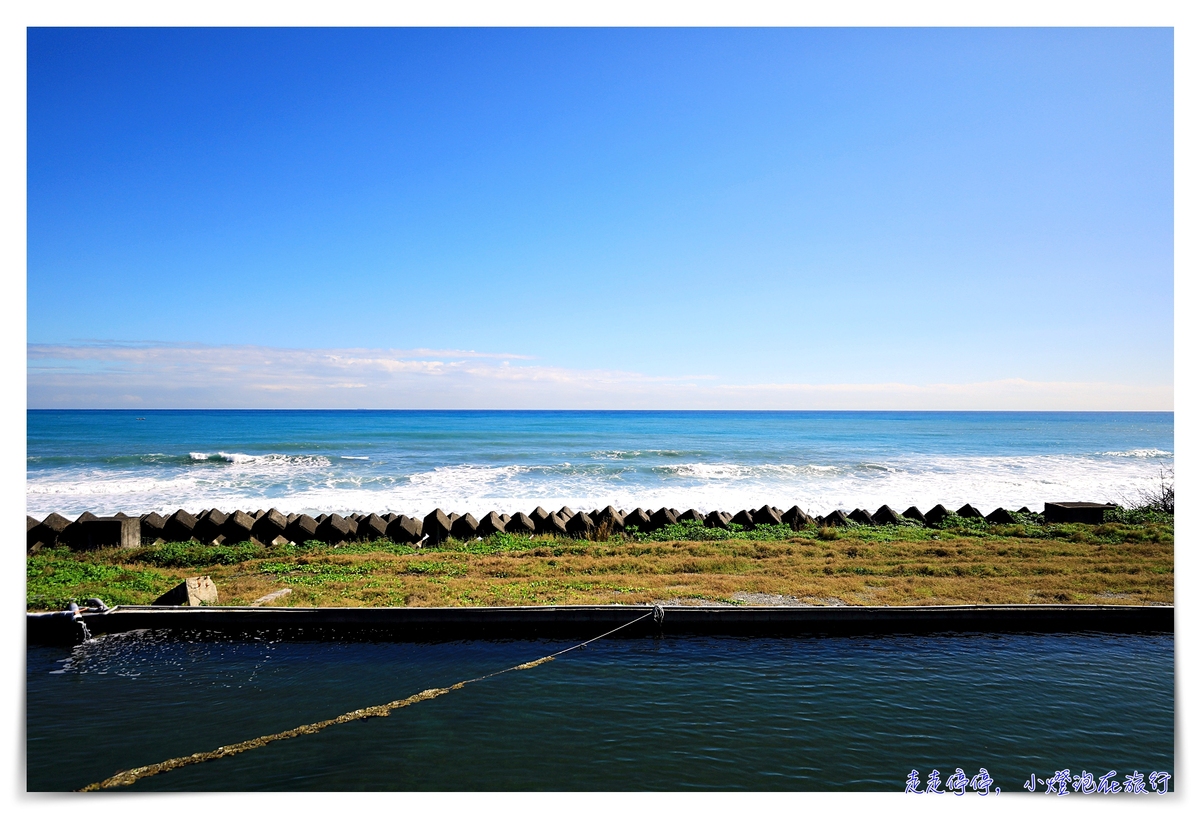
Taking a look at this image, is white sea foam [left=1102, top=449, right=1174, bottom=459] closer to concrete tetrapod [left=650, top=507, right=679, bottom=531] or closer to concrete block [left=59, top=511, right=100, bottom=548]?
concrete tetrapod [left=650, top=507, right=679, bottom=531]

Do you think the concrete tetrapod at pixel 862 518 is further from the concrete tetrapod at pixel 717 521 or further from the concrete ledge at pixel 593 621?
the concrete ledge at pixel 593 621

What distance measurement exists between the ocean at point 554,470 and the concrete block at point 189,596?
1189cm

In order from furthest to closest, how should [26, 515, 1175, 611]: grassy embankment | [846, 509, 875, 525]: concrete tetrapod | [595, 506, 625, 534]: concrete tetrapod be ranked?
[846, 509, 875, 525]: concrete tetrapod → [595, 506, 625, 534]: concrete tetrapod → [26, 515, 1175, 611]: grassy embankment

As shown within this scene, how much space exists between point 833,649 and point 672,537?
641 centimetres

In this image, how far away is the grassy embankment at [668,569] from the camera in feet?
26.8

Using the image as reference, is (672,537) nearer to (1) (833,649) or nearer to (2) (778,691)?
(1) (833,649)

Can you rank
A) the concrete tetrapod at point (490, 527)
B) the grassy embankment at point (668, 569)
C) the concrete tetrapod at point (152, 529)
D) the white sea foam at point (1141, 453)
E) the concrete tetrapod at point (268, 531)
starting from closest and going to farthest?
the grassy embankment at point (668, 569)
the concrete tetrapod at point (152, 529)
the concrete tetrapod at point (268, 531)
the concrete tetrapod at point (490, 527)
the white sea foam at point (1141, 453)

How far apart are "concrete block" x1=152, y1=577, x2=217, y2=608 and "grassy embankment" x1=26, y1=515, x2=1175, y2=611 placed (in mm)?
291

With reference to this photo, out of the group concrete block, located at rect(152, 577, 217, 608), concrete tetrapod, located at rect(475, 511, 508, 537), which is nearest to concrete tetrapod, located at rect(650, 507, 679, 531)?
concrete tetrapod, located at rect(475, 511, 508, 537)

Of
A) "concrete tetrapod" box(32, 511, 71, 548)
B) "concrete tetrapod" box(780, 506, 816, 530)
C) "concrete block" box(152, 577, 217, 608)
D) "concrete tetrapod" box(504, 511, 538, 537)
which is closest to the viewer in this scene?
"concrete block" box(152, 577, 217, 608)

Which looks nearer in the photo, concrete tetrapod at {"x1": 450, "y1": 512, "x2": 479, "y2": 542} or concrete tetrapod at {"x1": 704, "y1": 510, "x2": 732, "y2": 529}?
concrete tetrapod at {"x1": 450, "y1": 512, "x2": 479, "y2": 542}

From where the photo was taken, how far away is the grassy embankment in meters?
8.17

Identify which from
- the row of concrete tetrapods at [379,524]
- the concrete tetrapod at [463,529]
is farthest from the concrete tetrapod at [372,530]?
the concrete tetrapod at [463,529]
